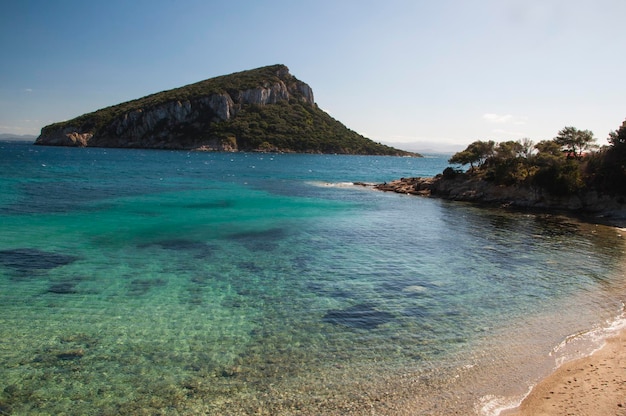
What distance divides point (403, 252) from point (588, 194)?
41244 millimetres

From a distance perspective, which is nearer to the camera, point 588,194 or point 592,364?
point 592,364

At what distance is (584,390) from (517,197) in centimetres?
5429

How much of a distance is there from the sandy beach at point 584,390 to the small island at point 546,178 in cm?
4061

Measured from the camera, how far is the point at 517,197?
5928cm

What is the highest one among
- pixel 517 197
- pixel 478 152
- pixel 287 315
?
pixel 478 152

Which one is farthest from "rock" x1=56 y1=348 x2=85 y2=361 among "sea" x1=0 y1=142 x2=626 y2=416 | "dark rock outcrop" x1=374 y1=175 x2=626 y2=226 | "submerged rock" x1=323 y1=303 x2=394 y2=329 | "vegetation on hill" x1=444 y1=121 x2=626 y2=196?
"vegetation on hill" x1=444 y1=121 x2=626 y2=196

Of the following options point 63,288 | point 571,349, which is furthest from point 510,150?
point 63,288

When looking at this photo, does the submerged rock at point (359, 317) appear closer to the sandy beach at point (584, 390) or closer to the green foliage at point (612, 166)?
the sandy beach at point (584, 390)

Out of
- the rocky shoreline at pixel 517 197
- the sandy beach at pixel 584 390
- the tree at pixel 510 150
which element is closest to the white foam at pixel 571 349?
the sandy beach at pixel 584 390

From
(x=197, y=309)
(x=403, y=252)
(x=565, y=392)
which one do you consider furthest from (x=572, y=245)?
(x=197, y=309)

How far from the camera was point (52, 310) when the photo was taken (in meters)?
15.9

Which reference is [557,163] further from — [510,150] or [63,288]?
[63,288]

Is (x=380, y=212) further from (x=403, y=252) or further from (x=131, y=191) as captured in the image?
(x=131, y=191)

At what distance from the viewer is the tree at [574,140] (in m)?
65.1
